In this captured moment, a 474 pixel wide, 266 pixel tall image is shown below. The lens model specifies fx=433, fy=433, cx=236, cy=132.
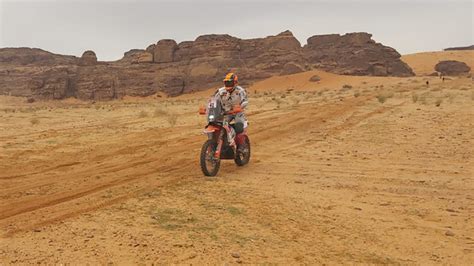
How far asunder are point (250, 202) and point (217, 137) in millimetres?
2261

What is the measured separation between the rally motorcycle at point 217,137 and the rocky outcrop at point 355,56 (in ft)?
200

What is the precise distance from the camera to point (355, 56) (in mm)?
67938

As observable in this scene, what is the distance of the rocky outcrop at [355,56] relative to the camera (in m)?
67.4

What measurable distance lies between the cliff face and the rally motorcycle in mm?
55558

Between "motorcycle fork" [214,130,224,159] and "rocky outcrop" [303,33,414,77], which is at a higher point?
"rocky outcrop" [303,33,414,77]

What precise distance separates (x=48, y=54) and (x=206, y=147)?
335 feet

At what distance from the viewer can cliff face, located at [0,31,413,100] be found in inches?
2544

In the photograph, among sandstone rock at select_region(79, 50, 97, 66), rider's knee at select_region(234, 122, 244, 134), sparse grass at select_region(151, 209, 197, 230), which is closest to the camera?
sparse grass at select_region(151, 209, 197, 230)

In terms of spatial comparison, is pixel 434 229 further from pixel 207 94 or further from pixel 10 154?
pixel 207 94

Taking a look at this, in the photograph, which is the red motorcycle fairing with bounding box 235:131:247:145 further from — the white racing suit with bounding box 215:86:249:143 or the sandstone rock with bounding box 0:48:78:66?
the sandstone rock with bounding box 0:48:78:66

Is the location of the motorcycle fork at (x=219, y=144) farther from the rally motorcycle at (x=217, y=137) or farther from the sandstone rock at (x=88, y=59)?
the sandstone rock at (x=88, y=59)

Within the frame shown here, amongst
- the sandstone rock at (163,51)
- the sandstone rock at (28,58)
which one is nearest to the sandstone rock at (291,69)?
the sandstone rock at (163,51)

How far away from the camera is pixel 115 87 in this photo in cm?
6538

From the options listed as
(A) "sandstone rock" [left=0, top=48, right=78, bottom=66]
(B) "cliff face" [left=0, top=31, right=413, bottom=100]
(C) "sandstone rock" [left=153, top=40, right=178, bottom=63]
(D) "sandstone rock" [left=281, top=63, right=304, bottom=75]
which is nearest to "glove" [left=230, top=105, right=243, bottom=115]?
(B) "cliff face" [left=0, top=31, right=413, bottom=100]
